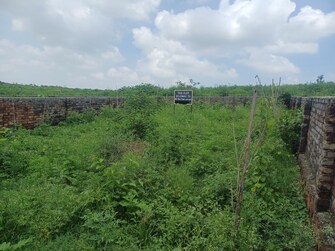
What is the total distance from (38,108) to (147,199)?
6204mm

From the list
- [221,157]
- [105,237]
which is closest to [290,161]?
[221,157]

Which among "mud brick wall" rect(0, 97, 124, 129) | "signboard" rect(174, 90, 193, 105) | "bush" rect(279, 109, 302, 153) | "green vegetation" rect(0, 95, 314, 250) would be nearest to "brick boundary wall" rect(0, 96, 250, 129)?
"mud brick wall" rect(0, 97, 124, 129)

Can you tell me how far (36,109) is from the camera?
8.55 metres

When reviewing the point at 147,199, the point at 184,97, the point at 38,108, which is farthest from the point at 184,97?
the point at 147,199

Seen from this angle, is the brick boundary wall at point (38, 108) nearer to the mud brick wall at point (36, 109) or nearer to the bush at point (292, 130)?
the mud brick wall at point (36, 109)

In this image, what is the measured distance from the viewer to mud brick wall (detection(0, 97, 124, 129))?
753 cm

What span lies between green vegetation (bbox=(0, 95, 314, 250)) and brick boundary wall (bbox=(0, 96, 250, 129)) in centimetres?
183

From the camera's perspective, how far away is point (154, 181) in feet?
13.8

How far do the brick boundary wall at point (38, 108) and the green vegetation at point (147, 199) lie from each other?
1.83m

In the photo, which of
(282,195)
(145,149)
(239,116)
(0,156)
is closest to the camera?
(282,195)

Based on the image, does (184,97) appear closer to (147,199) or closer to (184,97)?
(184,97)

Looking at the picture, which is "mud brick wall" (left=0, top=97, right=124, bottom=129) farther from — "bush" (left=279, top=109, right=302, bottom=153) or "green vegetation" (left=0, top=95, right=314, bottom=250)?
"bush" (left=279, top=109, right=302, bottom=153)

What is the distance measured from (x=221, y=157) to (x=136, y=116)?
341 centimetres

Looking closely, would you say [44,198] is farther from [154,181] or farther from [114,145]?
[114,145]
